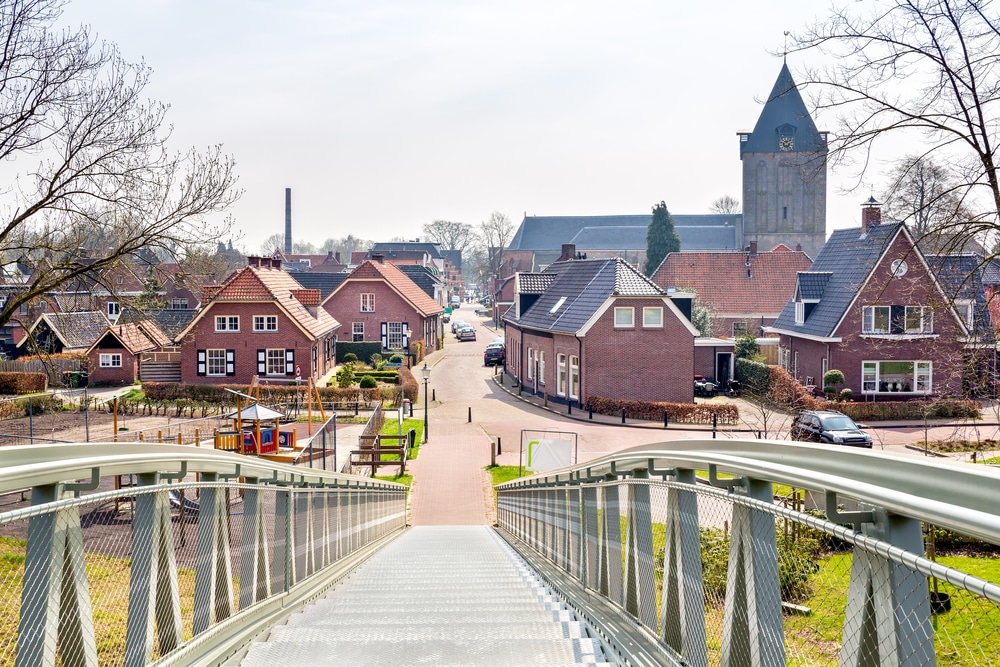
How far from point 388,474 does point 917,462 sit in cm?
2405

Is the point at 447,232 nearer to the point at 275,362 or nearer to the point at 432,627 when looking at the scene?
the point at 275,362

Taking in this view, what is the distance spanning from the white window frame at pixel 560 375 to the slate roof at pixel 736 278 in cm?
2195

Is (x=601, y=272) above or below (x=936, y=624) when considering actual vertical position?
above

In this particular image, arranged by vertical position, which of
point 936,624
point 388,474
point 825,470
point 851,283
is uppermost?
point 851,283

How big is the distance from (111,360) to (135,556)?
48.8m

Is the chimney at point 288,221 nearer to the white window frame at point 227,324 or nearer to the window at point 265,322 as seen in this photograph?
the white window frame at point 227,324

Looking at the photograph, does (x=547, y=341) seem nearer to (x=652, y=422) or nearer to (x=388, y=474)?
(x=652, y=422)

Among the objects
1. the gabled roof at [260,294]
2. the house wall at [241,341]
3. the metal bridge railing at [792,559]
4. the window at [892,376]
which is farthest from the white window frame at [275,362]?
the metal bridge railing at [792,559]

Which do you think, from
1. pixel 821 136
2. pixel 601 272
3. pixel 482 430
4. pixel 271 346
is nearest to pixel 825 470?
pixel 821 136

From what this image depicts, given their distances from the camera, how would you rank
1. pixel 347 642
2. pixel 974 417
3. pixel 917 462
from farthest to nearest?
pixel 974 417, pixel 347 642, pixel 917 462

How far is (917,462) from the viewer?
2.26 meters

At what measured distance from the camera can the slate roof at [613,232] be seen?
359ft

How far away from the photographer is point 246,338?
145ft

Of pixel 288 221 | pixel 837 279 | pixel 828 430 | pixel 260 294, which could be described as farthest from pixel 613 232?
pixel 828 430
